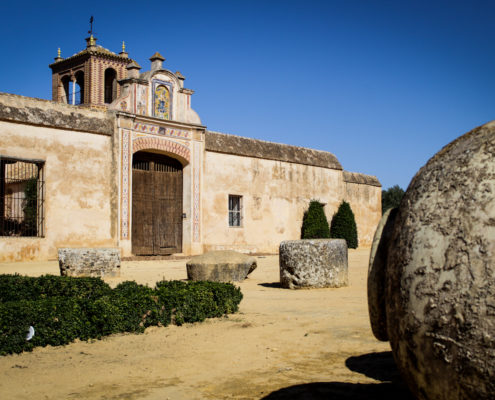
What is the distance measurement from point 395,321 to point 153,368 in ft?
9.02

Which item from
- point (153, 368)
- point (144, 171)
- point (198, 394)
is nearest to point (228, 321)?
point (153, 368)

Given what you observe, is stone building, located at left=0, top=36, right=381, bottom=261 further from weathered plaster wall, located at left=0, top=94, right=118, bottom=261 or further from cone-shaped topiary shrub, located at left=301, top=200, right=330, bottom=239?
cone-shaped topiary shrub, located at left=301, top=200, right=330, bottom=239

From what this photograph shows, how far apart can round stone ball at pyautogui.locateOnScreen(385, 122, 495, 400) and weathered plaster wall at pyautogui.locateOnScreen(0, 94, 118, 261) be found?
14700 millimetres

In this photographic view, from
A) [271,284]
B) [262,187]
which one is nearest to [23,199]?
[271,284]

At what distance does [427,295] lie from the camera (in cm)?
231

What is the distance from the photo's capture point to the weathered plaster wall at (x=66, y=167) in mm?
15250

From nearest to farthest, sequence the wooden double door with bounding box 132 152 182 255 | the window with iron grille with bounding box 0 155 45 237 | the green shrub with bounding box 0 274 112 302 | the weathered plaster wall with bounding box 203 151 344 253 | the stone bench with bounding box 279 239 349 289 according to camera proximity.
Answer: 1. the green shrub with bounding box 0 274 112 302
2. the stone bench with bounding box 279 239 349 289
3. the window with iron grille with bounding box 0 155 45 237
4. the wooden double door with bounding box 132 152 182 255
5. the weathered plaster wall with bounding box 203 151 344 253

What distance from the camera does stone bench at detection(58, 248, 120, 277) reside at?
1127 centimetres

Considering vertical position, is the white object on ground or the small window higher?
the small window

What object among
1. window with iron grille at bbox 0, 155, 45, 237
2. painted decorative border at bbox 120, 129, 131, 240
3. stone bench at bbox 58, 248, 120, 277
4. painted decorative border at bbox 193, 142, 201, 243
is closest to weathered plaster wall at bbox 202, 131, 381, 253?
painted decorative border at bbox 193, 142, 201, 243

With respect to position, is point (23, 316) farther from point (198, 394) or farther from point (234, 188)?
point (234, 188)

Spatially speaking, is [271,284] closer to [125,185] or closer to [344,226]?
[125,185]

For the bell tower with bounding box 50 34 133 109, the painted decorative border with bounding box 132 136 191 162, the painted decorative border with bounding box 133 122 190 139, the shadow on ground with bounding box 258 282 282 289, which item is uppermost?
the bell tower with bounding box 50 34 133 109

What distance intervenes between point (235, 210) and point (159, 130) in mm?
4677
